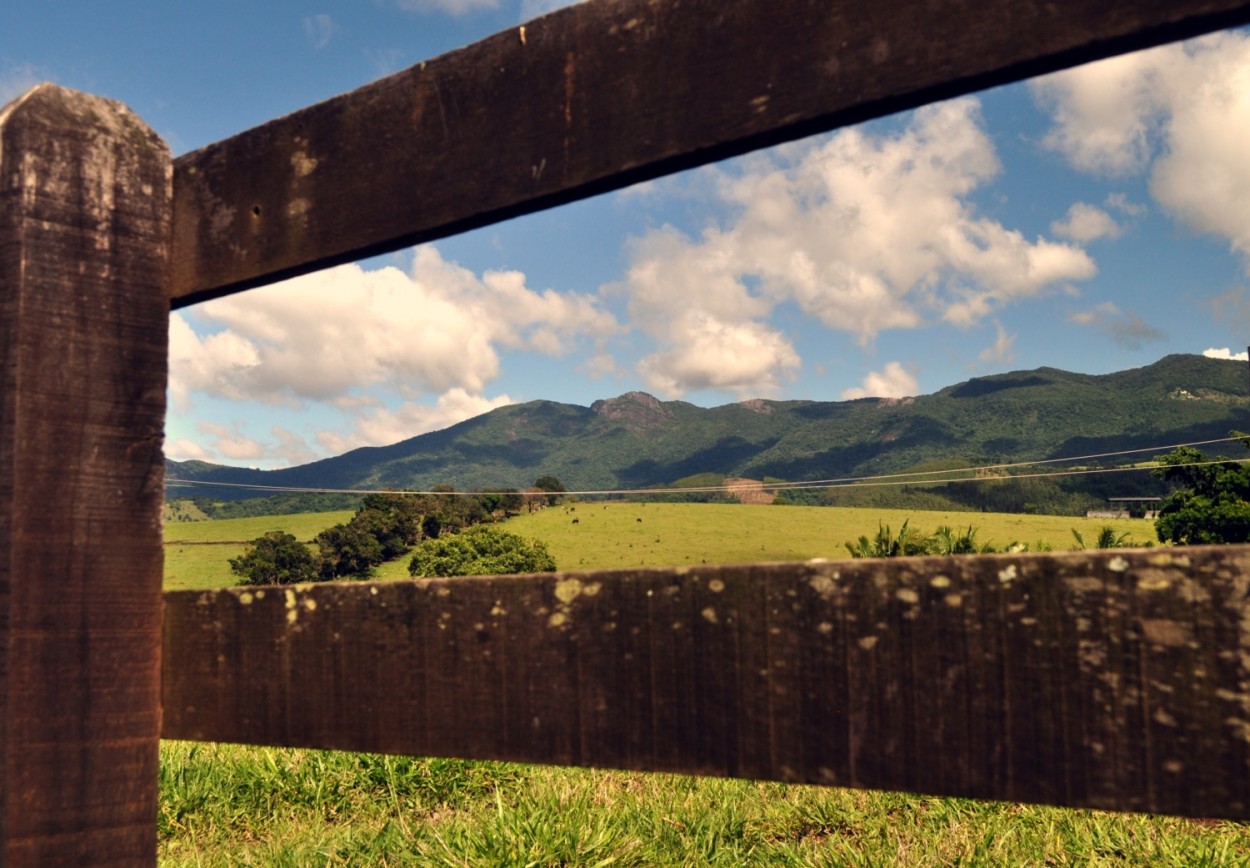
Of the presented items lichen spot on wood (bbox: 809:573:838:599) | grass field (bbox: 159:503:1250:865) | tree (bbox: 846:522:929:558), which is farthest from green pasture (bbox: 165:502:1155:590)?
lichen spot on wood (bbox: 809:573:838:599)

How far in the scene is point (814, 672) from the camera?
1.09m

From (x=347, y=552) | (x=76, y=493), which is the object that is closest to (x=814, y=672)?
(x=76, y=493)

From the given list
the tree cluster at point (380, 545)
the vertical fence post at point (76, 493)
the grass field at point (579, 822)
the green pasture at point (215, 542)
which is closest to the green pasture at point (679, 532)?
the green pasture at point (215, 542)

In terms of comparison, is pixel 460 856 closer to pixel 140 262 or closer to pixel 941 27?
pixel 140 262

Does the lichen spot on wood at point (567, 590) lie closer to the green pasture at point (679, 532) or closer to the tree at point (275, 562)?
the green pasture at point (679, 532)

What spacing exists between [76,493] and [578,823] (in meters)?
2.83

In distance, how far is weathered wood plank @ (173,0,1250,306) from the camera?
1.05 meters

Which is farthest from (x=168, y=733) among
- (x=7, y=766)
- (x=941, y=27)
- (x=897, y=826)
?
(x=897, y=826)

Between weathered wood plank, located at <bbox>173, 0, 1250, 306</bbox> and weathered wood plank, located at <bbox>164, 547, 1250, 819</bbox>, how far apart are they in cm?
56

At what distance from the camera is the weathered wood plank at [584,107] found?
3.45 ft

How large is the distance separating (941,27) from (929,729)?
849 millimetres

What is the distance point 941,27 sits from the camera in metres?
1.07

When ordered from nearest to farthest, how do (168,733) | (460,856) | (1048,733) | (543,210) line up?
(1048,733)
(543,210)
(168,733)
(460,856)

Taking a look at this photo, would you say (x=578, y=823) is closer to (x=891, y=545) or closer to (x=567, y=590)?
(x=567, y=590)
